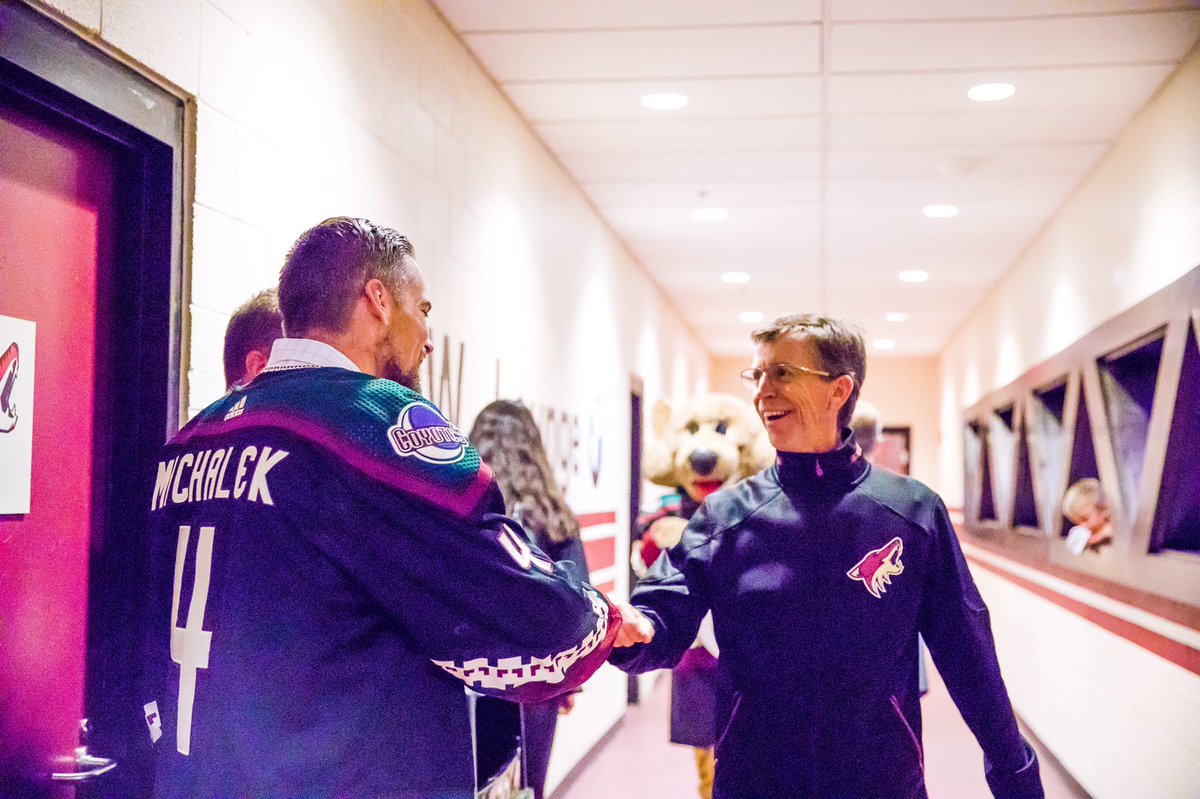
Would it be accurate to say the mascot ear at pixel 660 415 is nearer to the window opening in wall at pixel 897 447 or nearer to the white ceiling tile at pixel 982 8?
the white ceiling tile at pixel 982 8

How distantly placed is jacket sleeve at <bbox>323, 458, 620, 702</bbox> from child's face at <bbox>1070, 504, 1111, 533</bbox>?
4.22 m

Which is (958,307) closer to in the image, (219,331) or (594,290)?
(594,290)

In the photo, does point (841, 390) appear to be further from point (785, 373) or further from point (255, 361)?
point (255, 361)

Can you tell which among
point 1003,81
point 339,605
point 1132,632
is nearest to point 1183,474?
point 1132,632

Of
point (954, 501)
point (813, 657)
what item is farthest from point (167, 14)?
point (954, 501)

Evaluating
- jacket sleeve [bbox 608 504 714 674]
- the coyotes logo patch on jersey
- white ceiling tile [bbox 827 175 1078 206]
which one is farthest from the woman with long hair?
white ceiling tile [bbox 827 175 1078 206]

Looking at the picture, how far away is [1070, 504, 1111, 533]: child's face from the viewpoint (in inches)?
207

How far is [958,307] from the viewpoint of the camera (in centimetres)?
1073

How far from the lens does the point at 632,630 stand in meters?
2.21

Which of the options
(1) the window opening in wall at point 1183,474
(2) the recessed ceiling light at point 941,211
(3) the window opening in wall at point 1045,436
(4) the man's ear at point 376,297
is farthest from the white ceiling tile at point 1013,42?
(3) the window opening in wall at point 1045,436

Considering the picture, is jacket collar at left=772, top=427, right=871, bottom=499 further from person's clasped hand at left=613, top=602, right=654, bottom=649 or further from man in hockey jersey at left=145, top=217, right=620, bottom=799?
man in hockey jersey at left=145, top=217, right=620, bottom=799

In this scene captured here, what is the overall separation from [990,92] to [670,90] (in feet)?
4.08

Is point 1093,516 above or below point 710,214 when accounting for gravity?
below

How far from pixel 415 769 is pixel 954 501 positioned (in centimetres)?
1289
